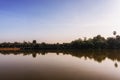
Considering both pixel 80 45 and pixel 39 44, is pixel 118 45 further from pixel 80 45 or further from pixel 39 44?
pixel 39 44

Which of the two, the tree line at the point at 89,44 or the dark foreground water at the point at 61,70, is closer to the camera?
the dark foreground water at the point at 61,70

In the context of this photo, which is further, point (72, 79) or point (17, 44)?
point (17, 44)

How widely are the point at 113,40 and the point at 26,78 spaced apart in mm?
41068

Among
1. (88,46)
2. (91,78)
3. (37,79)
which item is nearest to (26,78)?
(37,79)

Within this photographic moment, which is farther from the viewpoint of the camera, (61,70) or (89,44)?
(89,44)

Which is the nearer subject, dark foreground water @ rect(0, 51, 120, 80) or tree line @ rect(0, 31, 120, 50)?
dark foreground water @ rect(0, 51, 120, 80)

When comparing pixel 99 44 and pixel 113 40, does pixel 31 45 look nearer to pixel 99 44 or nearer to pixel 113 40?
pixel 99 44

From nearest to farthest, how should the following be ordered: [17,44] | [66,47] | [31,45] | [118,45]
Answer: [118,45]
[66,47]
[31,45]
[17,44]

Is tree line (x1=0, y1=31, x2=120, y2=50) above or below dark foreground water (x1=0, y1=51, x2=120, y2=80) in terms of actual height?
above

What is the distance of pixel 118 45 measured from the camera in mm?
44844

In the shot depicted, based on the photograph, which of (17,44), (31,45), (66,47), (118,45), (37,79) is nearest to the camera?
(37,79)

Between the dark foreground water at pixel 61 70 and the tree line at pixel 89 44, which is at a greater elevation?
the tree line at pixel 89 44

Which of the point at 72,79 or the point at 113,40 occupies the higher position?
the point at 113,40

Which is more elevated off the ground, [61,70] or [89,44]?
[89,44]
